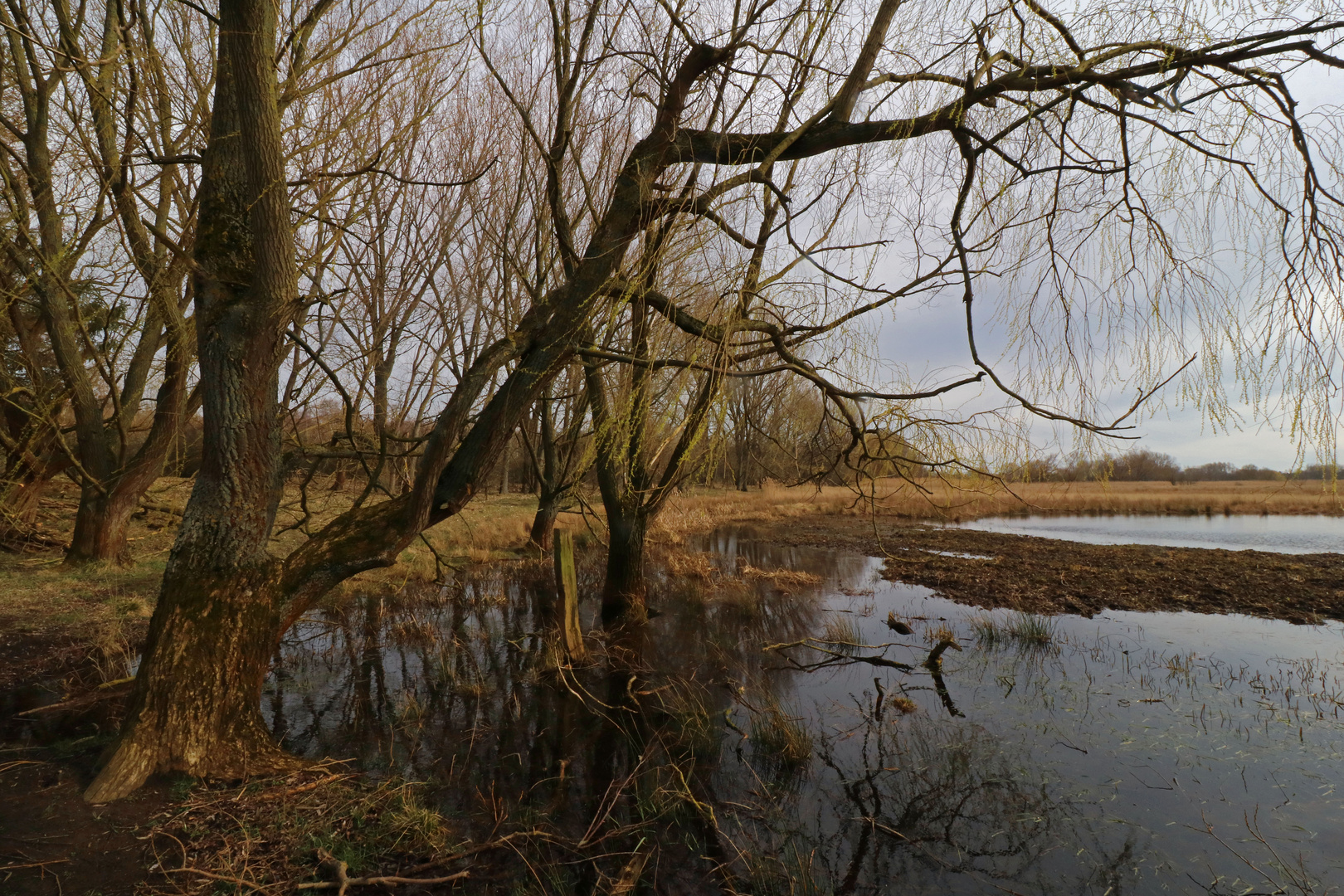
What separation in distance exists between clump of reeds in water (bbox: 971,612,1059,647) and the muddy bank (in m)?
1.07

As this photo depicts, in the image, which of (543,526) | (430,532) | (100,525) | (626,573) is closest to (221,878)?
(626,573)

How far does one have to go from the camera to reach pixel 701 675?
6688mm

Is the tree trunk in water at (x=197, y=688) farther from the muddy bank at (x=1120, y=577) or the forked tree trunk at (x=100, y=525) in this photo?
the forked tree trunk at (x=100, y=525)

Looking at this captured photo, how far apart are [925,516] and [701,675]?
23.0 m

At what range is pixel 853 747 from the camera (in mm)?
5082

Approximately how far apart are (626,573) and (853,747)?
414cm

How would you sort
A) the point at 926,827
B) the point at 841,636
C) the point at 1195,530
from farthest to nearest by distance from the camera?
the point at 1195,530 < the point at 841,636 < the point at 926,827

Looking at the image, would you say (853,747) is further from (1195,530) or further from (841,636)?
(1195,530)

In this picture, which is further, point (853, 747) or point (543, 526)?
point (543, 526)

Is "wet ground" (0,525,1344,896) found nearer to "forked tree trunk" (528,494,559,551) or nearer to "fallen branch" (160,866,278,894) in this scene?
"fallen branch" (160,866,278,894)

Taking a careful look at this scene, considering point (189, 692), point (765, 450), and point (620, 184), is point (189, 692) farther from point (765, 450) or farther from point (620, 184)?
point (765, 450)

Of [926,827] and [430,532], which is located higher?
[430,532]

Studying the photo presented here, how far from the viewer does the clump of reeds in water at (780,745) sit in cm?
472

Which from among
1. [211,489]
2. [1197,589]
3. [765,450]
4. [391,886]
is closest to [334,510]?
[211,489]
